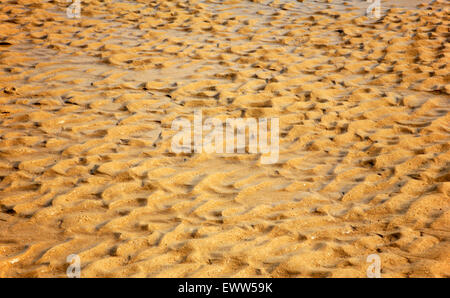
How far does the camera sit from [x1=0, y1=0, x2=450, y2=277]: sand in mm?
2438

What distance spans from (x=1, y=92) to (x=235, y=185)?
2794 mm

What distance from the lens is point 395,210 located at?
9.07 feet

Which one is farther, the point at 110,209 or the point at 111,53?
the point at 111,53

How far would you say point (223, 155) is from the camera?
339 centimetres

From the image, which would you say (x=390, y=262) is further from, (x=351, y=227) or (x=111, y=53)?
(x=111, y=53)

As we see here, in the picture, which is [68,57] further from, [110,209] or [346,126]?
[346,126]

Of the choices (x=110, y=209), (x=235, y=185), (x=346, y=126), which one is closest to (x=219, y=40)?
(x=346, y=126)

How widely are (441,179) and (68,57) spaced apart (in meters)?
4.32

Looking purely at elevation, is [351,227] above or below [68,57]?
below

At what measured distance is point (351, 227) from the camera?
2.63m

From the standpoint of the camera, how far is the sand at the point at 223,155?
8.00 feet
